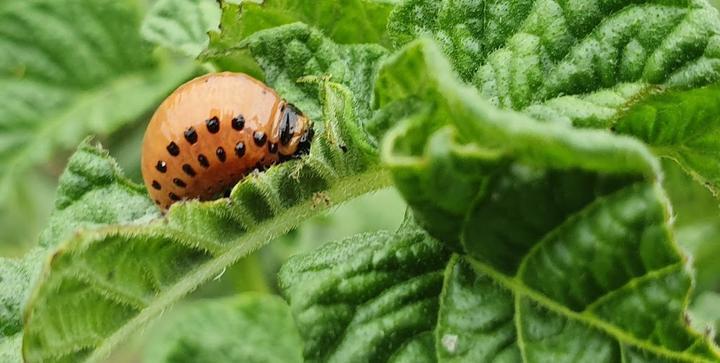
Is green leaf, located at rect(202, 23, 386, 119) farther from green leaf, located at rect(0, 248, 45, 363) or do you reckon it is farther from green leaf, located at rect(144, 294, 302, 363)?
green leaf, located at rect(144, 294, 302, 363)

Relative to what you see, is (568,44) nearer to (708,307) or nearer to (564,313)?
(564,313)

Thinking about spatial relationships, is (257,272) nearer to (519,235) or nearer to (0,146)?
(0,146)

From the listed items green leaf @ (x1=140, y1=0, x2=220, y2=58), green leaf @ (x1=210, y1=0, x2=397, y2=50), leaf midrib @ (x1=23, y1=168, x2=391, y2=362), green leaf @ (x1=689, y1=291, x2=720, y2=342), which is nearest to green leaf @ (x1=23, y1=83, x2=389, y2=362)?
leaf midrib @ (x1=23, y1=168, x2=391, y2=362)

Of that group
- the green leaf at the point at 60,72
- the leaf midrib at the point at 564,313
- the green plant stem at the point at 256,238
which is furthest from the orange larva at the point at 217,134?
the green leaf at the point at 60,72

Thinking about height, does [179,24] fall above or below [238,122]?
above

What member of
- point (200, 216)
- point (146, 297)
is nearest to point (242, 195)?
point (200, 216)

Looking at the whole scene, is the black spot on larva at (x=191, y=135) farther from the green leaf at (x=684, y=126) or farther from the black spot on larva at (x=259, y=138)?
the green leaf at (x=684, y=126)

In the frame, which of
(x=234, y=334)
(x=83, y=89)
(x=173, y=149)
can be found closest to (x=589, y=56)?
(x=173, y=149)
